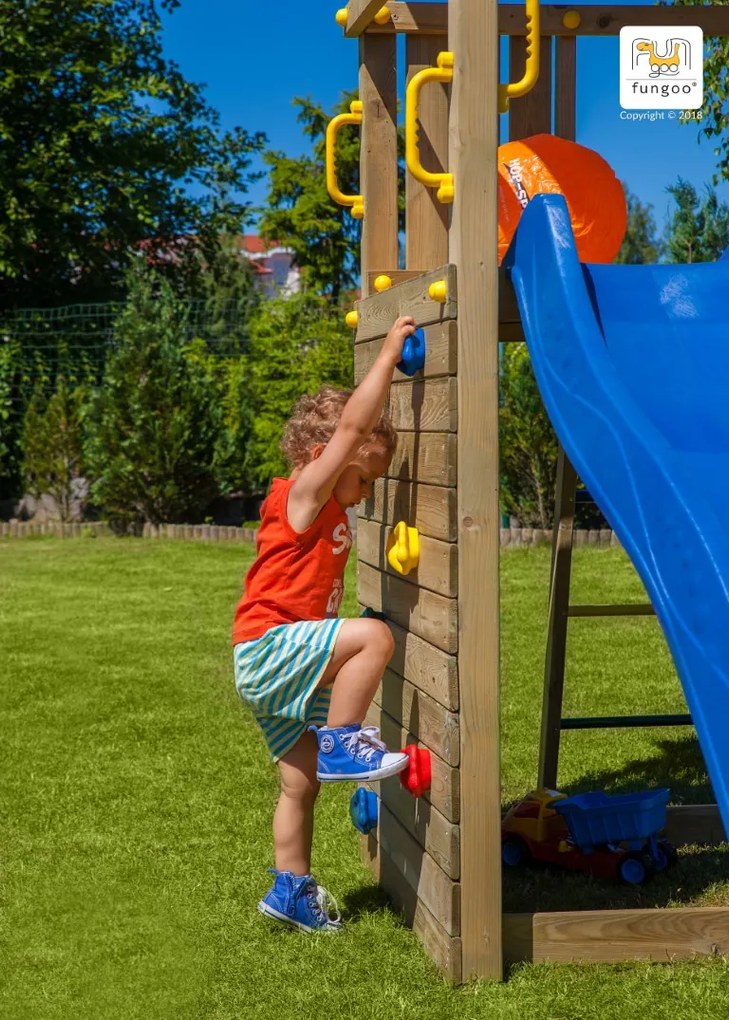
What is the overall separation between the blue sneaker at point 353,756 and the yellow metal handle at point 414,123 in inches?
52.6

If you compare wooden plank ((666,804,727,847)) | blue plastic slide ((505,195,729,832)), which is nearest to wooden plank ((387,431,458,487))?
blue plastic slide ((505,195,729,832))

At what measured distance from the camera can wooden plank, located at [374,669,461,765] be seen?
3154mm

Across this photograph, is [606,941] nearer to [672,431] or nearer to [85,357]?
[672,431]

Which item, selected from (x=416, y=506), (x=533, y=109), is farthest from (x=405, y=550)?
(x=533, y=109)

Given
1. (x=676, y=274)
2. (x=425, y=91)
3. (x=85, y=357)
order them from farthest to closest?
(x=85, y=357), (x=425, y=91), (x=676, y=274)

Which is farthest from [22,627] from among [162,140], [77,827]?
[162,140]

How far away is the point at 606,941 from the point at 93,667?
15.5 feet

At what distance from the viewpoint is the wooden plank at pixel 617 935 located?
3.27m

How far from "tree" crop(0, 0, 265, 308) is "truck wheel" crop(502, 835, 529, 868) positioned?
1737 centimetres

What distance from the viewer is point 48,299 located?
72.2ft

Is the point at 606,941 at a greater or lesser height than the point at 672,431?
lesser

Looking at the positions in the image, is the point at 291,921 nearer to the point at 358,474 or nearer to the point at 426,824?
the point at 426,824

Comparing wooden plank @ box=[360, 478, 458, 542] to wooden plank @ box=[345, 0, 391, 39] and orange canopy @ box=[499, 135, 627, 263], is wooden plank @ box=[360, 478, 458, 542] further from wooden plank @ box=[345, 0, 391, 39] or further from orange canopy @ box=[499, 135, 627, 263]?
wooden plank @ box=[345, 0, 391, 39]

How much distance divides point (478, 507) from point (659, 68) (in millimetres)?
3690
